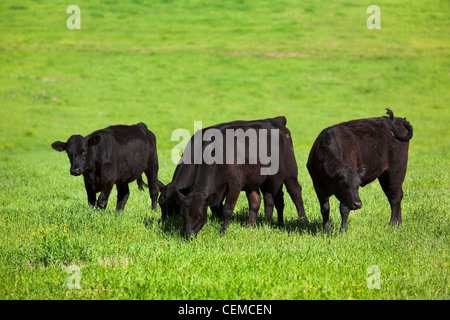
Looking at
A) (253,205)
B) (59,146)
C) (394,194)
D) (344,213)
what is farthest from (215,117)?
(344,213)

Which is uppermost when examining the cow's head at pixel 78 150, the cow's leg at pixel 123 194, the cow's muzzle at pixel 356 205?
the cow's head at pixel 78 150

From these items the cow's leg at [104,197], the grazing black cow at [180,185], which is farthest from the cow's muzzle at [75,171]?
the grazing black cow at [180,185]

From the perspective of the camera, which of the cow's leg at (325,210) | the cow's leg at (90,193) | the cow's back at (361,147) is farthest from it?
the cow's leg at (90,193)

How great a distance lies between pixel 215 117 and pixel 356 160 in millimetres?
24694

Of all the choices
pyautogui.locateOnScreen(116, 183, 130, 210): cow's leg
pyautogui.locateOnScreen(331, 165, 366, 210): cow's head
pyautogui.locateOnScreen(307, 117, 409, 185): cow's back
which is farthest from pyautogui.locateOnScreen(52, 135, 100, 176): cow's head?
pyautogui.locateOnScreen(331, 165, 366, 210): cow's head

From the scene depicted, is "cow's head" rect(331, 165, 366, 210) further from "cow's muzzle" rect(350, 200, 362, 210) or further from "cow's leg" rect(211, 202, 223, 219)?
"cow's leg" rect(211, 202, 223, 219)

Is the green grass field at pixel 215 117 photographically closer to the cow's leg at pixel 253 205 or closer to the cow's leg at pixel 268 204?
the cow's leg at pixel 253 205

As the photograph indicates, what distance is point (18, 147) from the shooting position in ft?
92.1

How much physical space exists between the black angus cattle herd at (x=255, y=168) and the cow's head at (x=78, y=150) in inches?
0.7

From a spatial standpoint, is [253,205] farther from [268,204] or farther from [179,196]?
[179,196]

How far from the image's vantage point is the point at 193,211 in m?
8.14

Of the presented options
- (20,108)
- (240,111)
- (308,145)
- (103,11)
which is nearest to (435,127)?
(308,145)

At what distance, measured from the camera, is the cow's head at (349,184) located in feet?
27.8

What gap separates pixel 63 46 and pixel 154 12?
12.3m
